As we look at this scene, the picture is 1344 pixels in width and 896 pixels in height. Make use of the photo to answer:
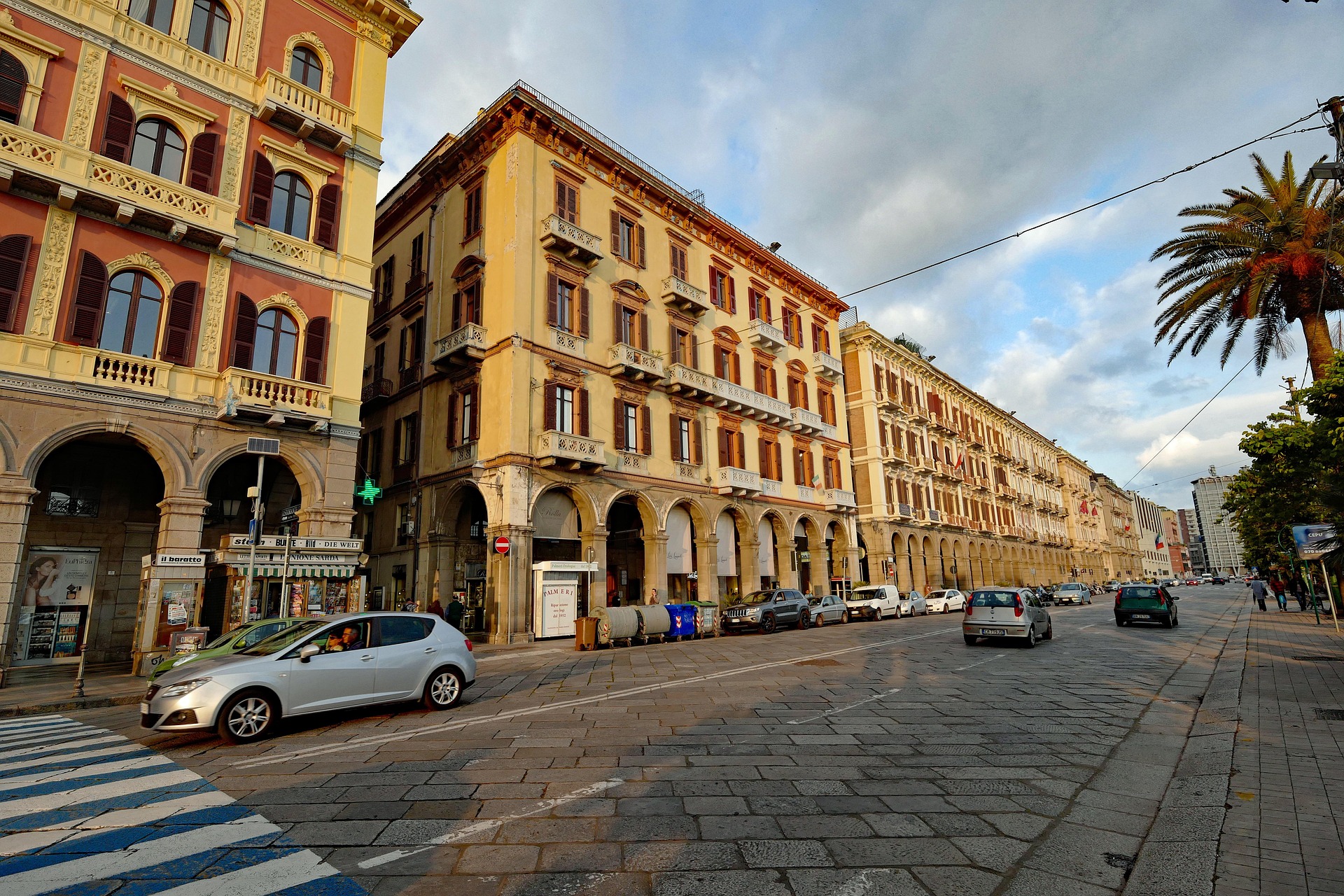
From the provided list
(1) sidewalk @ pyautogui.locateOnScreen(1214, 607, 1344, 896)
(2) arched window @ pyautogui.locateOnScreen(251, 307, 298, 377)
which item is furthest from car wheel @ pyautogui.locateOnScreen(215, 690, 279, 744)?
(2) arched window @ pyautogui.locateOnScreen(251, 307, 298, 377)

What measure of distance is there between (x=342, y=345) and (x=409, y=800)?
15796mm

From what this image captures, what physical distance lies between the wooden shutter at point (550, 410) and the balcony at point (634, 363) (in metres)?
3.14

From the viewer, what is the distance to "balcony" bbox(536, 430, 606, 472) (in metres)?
23.0

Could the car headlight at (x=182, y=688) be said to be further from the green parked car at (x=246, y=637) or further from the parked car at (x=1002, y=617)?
the parked car at (x=1002, y=617)

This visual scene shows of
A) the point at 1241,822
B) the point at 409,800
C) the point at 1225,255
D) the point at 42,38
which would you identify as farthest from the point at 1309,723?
the point at 42,38

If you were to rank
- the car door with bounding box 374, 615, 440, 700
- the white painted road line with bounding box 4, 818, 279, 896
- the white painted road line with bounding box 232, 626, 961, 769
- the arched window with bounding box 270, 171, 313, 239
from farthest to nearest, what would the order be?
1. the arched window with bounding box 270, 171, 313, 239
2. the car door with bounding box 374, 615, 440, 700
3. the white painted road line with bounding box 232, 626, 961, 769
4. the white painted road line with bounding box 4, 818, 279, 896

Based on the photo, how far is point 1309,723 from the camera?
7.73 meters

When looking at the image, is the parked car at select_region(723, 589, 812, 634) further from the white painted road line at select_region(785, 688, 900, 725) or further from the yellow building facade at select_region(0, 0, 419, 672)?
the white painted road line at select_region(785, 688, 900, 725)

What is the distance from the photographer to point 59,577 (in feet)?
55.2

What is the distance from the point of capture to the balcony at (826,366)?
39594 mm

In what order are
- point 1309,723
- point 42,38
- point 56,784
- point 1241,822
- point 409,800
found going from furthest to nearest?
point 42,38 → point 1309,723 → point 56,784 → point 409,800 → point 1241,822

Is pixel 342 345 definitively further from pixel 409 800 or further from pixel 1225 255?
pixel 1225 255

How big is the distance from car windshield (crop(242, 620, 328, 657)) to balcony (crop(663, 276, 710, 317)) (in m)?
22.8

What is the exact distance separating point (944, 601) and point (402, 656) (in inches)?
1417
